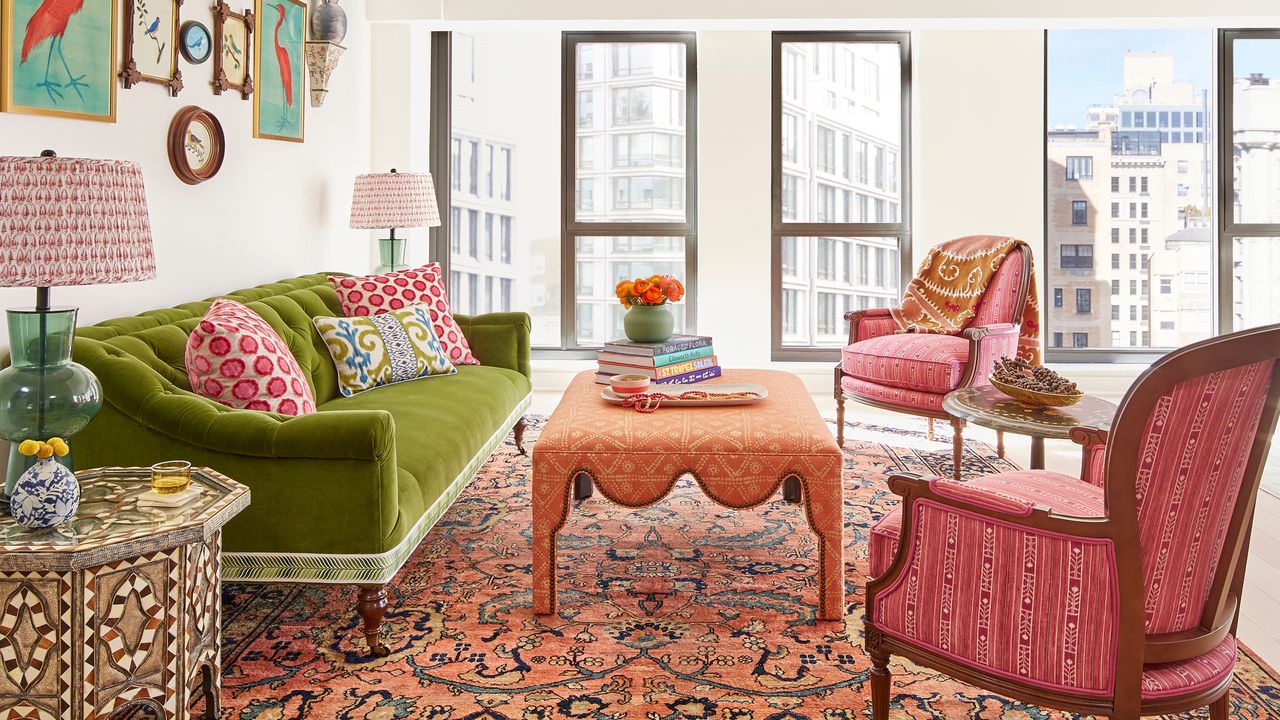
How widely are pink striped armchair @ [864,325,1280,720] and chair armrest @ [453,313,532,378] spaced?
3.01 metres

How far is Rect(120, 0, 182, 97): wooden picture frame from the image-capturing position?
336 centimetres

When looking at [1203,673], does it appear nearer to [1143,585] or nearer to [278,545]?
[1143,585]

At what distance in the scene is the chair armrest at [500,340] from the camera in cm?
463

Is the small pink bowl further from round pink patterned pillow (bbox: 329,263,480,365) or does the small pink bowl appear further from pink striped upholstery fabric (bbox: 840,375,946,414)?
pink striped upholstery fabric (bbox: 840,375,946,414)

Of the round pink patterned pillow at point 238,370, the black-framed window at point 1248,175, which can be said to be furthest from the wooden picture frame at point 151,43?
the black-framed window at point 1248,175

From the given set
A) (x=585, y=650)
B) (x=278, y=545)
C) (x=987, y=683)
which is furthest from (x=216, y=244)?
(x=987, y=683)

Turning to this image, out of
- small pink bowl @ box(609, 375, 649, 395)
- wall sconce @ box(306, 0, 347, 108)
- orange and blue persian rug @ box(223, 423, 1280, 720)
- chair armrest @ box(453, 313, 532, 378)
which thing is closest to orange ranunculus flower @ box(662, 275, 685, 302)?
small pink bowl @ box(609, 375, 649, 395)

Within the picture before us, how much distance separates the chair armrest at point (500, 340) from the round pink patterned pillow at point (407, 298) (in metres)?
0.06

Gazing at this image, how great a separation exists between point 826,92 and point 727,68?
2.52 feet

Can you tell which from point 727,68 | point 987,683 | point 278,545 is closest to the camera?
point 987,683

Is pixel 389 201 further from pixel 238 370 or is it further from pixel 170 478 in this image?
pixel 170 478

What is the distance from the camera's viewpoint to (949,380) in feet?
14.0

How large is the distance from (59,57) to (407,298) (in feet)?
5.55

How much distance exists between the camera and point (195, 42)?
3877 millimetres
